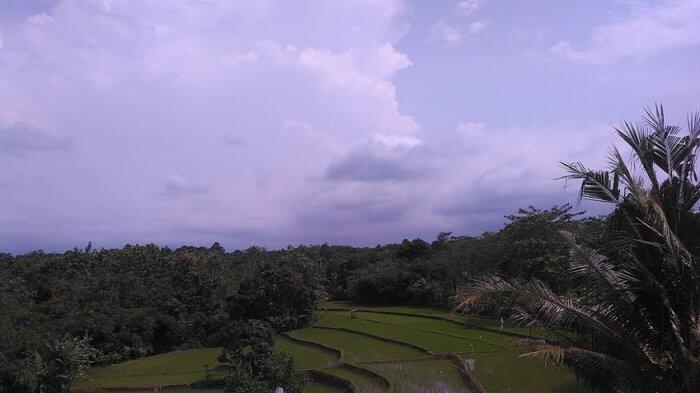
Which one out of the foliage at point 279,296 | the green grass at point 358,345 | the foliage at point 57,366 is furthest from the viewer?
the foliage at point 279,296

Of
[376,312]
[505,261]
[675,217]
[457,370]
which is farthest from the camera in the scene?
[376,312]

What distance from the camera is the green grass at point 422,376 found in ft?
58.6

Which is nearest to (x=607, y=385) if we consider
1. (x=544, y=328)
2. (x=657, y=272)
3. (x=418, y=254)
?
(x=544, y=328)

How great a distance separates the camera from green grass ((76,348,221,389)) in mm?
23297

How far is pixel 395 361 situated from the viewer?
23.0 metres

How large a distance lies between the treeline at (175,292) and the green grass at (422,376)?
189 inches

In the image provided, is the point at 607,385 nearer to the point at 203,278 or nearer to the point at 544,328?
the point at 544,328

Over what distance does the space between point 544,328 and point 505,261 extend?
Answer: 27071 millimetres

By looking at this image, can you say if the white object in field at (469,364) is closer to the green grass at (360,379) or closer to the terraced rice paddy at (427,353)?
the terraced rice paddy at (427,353)

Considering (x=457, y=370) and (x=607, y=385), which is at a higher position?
(x=607, y=385)

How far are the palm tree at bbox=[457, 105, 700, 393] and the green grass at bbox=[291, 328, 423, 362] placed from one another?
58.3 feet

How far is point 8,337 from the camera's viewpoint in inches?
835

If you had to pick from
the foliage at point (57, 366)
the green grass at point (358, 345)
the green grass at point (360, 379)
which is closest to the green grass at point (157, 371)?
the foliage at point (57, 366)

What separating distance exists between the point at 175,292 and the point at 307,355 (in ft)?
43.4
